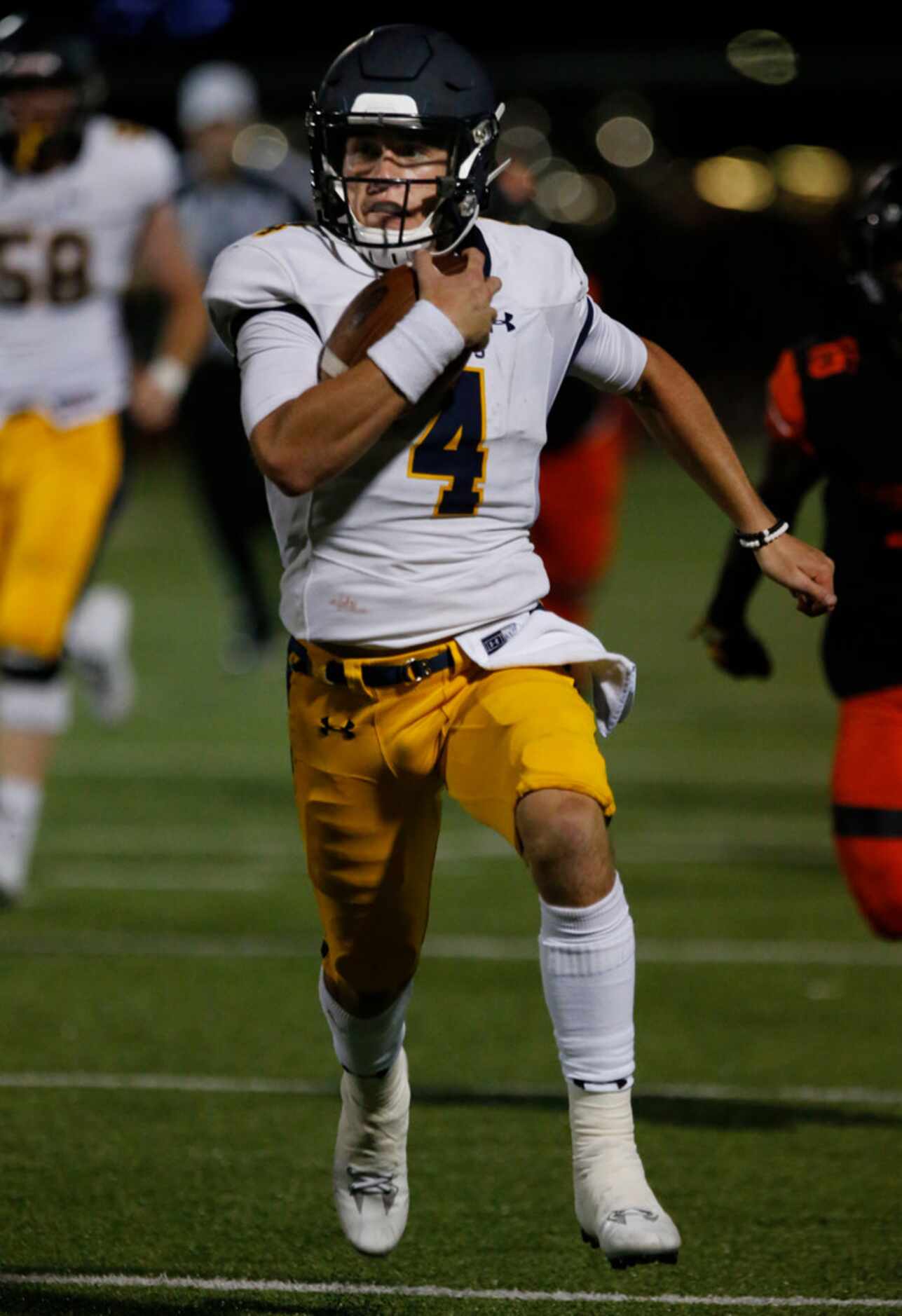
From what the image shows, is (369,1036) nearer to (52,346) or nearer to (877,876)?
(877,876)

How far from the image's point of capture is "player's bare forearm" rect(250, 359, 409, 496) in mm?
3023

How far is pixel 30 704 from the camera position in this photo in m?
6.27

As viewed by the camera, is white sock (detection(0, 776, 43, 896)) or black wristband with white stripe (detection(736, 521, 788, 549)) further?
white sock (detection(0, 776, 43, 896))

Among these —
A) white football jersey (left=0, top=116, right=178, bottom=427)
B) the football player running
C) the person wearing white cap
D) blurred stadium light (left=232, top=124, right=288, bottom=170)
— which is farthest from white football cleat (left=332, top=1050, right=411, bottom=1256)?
blurred stadium light (left=232, top=124, right=288, bottom=170)

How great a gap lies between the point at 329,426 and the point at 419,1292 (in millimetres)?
1332

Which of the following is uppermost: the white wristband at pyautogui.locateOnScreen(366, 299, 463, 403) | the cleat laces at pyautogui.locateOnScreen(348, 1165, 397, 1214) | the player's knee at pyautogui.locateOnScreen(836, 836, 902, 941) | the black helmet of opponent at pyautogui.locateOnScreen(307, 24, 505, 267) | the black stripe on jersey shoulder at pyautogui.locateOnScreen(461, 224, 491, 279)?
the black helmet of opponent at pyautogui.locateOnScreen(307, 24, 505, 267)

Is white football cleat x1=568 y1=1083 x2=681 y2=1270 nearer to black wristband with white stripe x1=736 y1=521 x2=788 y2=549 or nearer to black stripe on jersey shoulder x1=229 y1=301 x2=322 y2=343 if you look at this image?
black wristband with white stripe x1=736 y1=521 x2=788 y2=549

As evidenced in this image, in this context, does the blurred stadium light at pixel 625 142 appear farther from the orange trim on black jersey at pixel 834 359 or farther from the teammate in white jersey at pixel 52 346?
the orange trim on black jersey at pixel 834 359

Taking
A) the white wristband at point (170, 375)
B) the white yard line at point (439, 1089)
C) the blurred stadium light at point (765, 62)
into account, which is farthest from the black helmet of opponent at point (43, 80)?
the blurred stadium light at point (765, 62)

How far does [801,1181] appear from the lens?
160 inches

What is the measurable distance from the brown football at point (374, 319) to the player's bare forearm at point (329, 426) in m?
0.08

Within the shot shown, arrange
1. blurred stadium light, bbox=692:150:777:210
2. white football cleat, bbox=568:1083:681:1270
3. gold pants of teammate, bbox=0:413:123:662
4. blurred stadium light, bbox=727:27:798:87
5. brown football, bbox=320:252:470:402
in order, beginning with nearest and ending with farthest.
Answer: white football cleat, bbox=568:1083:681:1270
brown football, bbox=320:252:470:402
gold pants of teammate, bbox=0:413:123:662
blurred stadium light, bbox=727:27:798:87
blurred stadium light, bbox=692:150:777:210

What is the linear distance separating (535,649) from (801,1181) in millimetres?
1302

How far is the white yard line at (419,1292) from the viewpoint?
131 inches
